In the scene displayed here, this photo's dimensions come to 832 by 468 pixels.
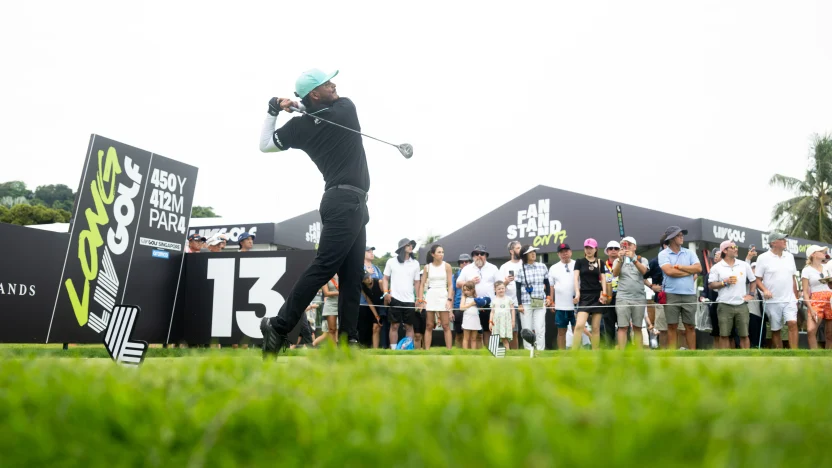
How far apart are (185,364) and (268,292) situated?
8663 mm

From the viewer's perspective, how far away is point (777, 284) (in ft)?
38.5

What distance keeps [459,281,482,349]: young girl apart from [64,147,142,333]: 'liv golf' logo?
229 inches

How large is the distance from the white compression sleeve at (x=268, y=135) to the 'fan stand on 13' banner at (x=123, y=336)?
1.83 meters

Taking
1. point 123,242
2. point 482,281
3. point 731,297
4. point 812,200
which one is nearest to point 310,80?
point 123,242

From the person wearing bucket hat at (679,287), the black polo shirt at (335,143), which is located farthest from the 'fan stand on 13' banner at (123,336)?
the person wearing bucket hat at (679,287)

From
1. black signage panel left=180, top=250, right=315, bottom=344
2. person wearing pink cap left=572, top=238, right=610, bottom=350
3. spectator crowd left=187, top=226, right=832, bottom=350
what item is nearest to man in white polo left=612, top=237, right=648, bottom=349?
spectator crowd left=187, top=226, right=832, bottom=350

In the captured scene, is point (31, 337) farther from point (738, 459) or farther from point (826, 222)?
point (826, 222)

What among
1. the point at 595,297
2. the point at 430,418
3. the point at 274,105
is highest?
the point at 274,105

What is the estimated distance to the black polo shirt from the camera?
5438 mm

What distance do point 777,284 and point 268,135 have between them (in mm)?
9532

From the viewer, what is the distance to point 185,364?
7.80ft

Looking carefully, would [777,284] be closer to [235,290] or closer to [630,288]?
[630,288]

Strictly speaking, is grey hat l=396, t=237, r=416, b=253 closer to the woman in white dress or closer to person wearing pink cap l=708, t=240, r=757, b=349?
the woman in white dress

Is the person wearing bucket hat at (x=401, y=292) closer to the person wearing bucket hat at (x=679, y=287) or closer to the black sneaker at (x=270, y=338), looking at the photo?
the person wearing bucket hat at (x=679, y=287)
